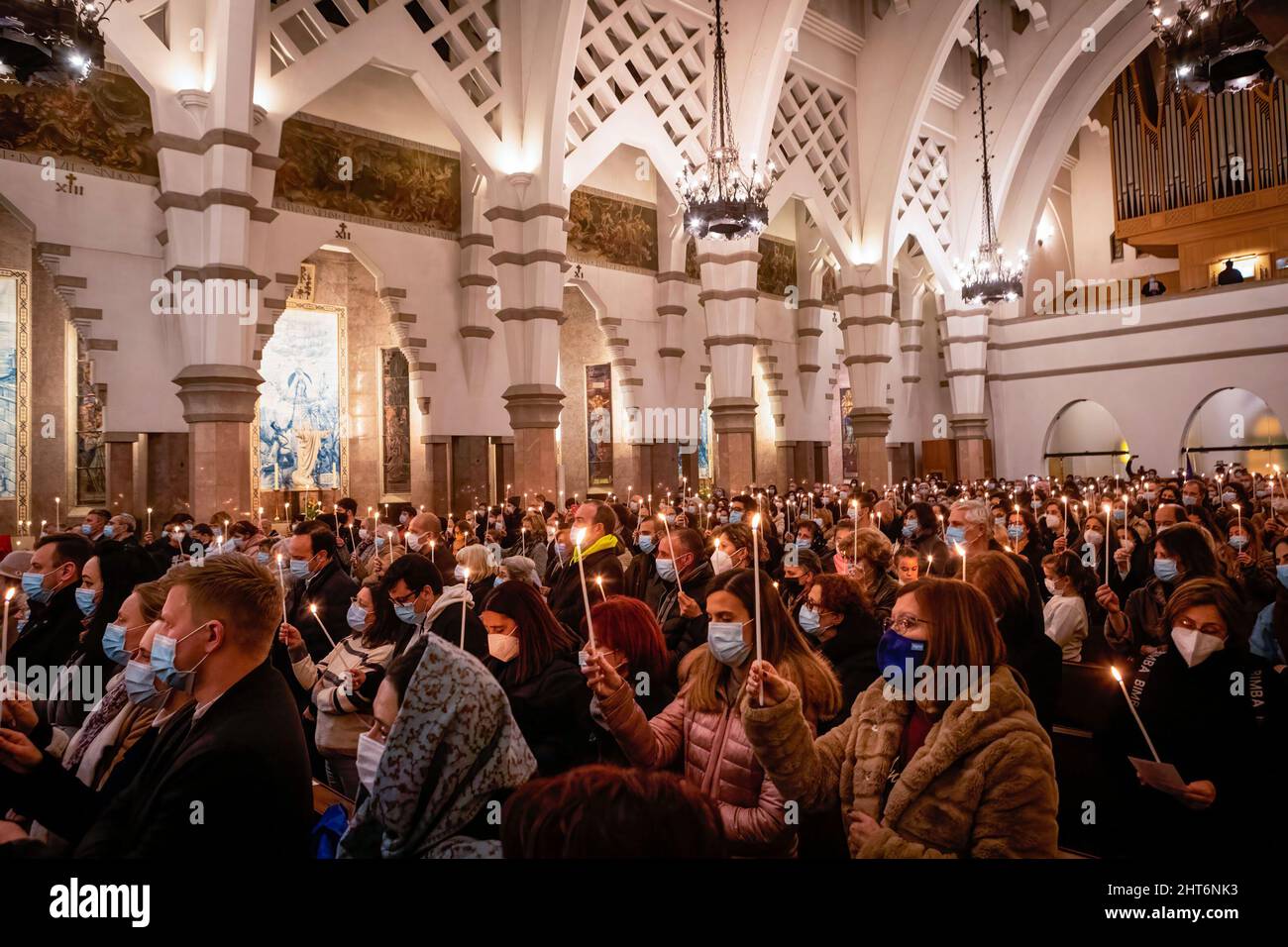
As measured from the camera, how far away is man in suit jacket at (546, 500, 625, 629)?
16.4ft

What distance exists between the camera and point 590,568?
5.16m

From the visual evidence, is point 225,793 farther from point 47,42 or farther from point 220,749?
point 47,42

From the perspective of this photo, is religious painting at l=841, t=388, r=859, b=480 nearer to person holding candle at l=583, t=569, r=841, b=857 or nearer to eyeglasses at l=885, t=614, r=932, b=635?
person holding candle at l=583, t=569, r=841, b=857

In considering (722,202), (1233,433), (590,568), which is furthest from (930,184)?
(590,568)

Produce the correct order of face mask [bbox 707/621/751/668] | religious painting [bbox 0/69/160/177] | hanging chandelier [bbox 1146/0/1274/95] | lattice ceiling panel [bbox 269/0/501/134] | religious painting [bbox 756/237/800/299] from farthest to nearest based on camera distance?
religious painting [bbox 756/237/800/299]
lattice ceiling panel [bbox 269/0/501/134]
religious painting [bbox 0/69/160/177]
hanging chandelier [bbox 1146/0/1274/95]
face mask [bbox 707/621/751/668]

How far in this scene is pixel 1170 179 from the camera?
23734 mm

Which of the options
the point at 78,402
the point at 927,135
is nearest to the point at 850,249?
the point at 927,135

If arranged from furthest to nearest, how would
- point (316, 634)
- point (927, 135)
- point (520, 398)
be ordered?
1. point (927, 135)
2. point (520, 398)
3. point (316, 634)

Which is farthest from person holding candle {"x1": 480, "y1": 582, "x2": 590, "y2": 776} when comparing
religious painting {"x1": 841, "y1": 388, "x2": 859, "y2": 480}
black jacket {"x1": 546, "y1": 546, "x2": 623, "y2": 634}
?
religious painting {"x1": 841, "y1": 388, "x2": 859, "y2": 480}

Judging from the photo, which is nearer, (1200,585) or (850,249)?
(1200,585)

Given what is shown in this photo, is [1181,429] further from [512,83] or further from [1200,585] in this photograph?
[1200,585]

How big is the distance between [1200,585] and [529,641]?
2.41m

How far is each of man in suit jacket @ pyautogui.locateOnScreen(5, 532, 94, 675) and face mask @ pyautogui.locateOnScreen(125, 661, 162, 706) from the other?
6.08ft
